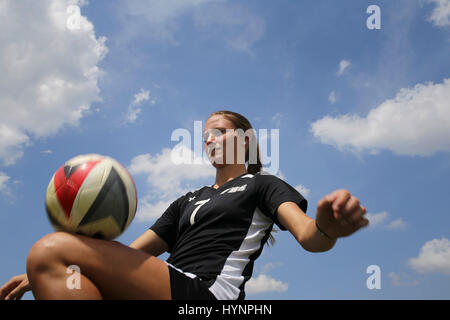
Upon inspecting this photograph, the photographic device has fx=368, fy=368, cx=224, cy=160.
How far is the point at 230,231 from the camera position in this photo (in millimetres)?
2902

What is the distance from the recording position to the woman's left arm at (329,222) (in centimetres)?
187

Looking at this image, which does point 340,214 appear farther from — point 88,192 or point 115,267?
point 88,192

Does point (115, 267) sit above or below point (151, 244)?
below

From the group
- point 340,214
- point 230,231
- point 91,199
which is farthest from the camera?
point 230,231

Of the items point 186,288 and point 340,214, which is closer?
point 340,214

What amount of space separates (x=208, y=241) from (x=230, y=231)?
0.19m

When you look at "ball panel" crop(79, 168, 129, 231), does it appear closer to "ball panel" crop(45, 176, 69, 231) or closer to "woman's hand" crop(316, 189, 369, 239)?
"ball panel" crop(45, 176, 69, 231)

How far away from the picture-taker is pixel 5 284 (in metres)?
2.86

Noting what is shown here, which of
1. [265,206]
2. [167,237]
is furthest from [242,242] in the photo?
[167,237]

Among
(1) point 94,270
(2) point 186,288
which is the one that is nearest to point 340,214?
(2) point 186,288

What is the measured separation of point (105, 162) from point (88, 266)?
758 mm

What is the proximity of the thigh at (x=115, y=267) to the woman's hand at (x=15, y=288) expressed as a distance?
1002 millimetres
